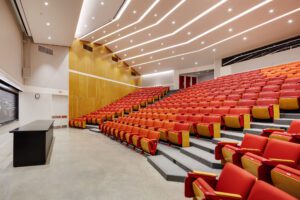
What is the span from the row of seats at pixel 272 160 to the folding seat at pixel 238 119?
104 cm

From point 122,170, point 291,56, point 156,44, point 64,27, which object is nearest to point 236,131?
point 122,170

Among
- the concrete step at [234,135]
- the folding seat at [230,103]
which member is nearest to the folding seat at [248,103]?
the folding seat at [230,103]

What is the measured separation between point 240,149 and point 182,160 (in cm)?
96

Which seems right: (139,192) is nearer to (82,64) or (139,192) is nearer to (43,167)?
(43,167)

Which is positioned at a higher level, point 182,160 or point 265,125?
point 265,125

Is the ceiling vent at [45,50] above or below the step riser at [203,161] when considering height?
above

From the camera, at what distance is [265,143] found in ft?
5.58

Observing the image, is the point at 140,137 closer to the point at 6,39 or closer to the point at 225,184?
the point at 225,184

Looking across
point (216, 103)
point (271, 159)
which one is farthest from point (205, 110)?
point (271, 159)

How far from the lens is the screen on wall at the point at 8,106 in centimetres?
427

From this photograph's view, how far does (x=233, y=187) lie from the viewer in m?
1.14

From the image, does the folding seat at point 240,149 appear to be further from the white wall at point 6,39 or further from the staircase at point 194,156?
the white wall at point 6,39

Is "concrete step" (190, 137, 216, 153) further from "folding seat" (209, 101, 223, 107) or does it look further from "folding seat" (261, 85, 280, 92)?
"folding seat" (261, 85, 280, 92)

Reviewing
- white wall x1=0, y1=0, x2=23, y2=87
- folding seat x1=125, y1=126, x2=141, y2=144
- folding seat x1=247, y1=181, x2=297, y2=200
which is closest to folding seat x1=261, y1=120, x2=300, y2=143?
folding seat x1=247, y1=181, x2=297, y2=200
